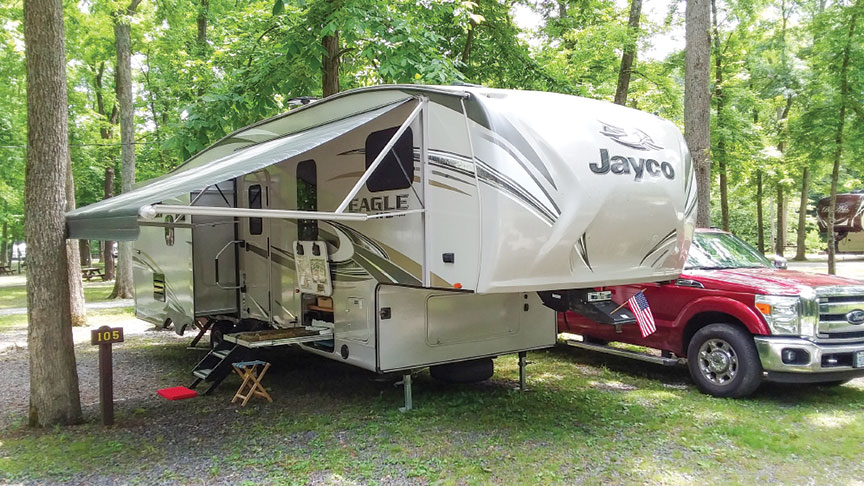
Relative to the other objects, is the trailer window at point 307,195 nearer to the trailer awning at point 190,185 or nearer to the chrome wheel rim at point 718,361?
the trailer awning at point 190,185

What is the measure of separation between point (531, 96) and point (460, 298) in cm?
202

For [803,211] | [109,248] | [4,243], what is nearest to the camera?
[109,248]

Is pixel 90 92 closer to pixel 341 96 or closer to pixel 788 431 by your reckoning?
pixel 341 96

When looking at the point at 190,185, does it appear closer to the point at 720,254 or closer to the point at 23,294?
the point at 720,254

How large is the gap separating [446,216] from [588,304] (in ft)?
4.91

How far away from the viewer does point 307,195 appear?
22.2ft

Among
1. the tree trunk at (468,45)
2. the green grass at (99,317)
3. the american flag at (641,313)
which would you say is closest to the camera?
the american flag at (641,313)

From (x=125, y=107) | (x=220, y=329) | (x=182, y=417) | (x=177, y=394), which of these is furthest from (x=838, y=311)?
(x=125, y=107)

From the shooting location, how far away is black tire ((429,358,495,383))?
21.6 feet

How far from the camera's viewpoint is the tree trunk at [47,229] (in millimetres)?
5508

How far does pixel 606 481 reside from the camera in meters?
4.40

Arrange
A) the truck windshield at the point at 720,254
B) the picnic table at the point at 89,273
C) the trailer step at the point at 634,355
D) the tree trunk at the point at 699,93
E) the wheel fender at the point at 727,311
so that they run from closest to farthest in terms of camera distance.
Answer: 1. the wheel fender at the point at 727,311
2. the trailer step at the point at 634,355
3. the truck windshield at the point at 720,254
4. the tree trunk at the point at 699,93
5. the picnic table at the point at 89,273

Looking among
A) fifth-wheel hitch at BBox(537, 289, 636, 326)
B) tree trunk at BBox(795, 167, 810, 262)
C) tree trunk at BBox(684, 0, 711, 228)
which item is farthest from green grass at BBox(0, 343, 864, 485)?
tree trunk at BBox(795, 167, 810, 262)

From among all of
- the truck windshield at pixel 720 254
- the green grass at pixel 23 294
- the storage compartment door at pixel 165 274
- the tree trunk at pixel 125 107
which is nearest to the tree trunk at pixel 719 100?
the truck windshield at pixel 720 254
